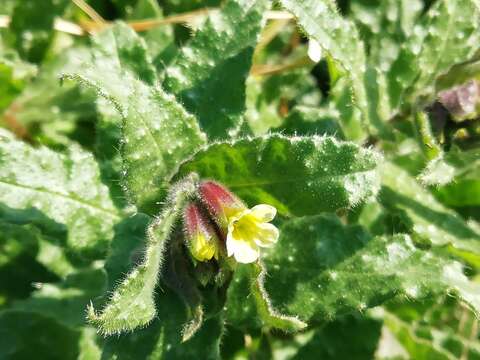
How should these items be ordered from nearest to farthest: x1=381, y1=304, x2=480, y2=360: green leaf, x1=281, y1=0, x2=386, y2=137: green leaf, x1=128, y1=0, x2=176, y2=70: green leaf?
x1=281, y1=0, x2=386, y2=137: green leaf → x1=381, y1=304, x2=480, y2=360: green leaf → x1=128, y1=0, x2=176, y2=70: green leaf

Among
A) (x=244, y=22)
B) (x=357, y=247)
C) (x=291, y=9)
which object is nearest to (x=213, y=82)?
(x=244, y=22)

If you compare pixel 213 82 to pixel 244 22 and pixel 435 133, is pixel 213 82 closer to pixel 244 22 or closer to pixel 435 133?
pixel 244 22

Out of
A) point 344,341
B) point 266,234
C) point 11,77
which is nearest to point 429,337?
point 344,341

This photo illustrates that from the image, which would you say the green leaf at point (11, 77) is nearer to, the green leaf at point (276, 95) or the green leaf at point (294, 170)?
the green leaf at point (276, 95)

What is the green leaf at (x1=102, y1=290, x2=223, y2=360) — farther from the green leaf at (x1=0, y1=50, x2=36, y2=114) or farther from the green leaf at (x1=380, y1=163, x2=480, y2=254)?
the green leaf at (x1=0, y1=50, x2=36, y2=114)

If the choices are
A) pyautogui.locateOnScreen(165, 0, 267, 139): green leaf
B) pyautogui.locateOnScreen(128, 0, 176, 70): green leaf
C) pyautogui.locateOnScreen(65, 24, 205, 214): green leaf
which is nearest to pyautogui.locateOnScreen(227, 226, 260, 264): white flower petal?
pyautogui.locateOnScreen(65, 24, 205, 214): green leaf
